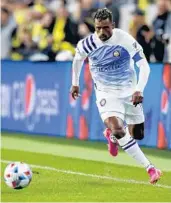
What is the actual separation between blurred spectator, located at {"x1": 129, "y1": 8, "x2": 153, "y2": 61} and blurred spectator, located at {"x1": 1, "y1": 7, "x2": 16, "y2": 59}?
4380 mm

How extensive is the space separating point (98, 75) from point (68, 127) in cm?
519

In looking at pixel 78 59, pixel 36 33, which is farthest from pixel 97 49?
pixel 36 33

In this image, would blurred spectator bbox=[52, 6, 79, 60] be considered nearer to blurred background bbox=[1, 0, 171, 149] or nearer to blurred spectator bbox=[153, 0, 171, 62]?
blurred background bbox=[1, 0, 171, 149]

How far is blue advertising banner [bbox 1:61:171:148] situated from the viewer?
47.2ft

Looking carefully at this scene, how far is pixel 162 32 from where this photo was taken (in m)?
15.7

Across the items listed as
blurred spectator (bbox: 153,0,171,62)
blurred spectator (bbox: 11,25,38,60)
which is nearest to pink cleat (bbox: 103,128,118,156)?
blurred spectator (bbox: 153,0,171,62)

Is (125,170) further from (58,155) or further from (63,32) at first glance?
(63,32)

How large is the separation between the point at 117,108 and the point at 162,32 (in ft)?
16.5

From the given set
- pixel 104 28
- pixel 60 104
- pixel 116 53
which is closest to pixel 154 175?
pixel 116 53

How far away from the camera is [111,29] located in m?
10.8

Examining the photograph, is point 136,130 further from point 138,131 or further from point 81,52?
point 81,52

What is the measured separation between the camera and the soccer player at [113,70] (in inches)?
417

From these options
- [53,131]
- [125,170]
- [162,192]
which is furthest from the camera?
[53,131]

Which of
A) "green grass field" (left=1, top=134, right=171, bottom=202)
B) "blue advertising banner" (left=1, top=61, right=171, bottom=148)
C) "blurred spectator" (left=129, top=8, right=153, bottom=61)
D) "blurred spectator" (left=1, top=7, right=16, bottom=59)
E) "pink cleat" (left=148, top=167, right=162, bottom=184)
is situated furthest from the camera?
"blurred spectator" (left=1, top=7, right=16, bottom=59)
